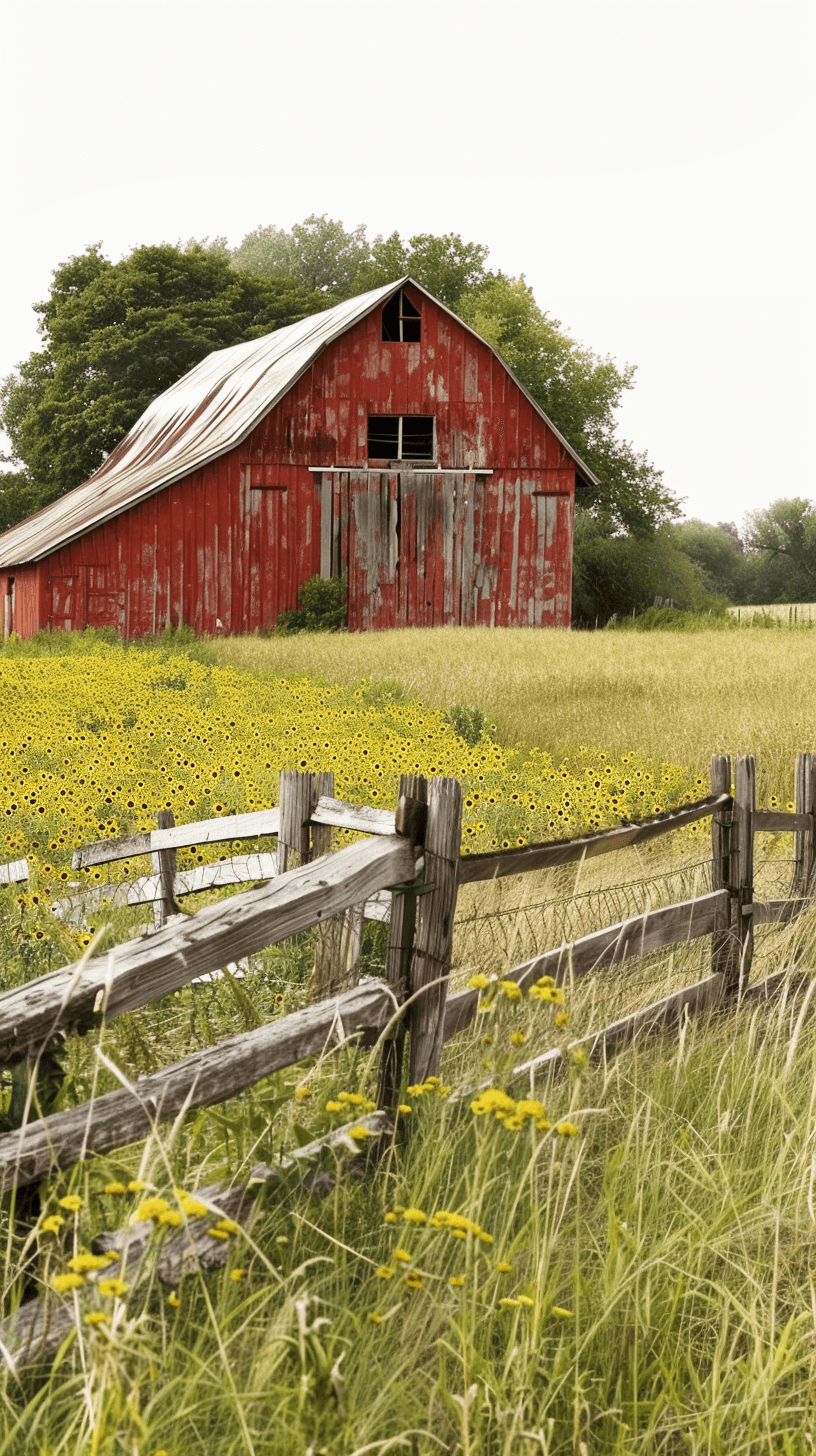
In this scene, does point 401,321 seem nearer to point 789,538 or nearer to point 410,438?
point 410,438

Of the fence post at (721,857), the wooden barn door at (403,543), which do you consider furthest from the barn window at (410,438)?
the fence post at (721,857)

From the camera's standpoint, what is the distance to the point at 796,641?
70.5 ft

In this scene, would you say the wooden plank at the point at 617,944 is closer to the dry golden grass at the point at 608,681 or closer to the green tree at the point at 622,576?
the dry golden grass at the point at 608,681

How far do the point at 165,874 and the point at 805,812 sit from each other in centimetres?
303

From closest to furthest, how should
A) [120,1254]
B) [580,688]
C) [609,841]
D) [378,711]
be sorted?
[120,1254]
[609,841]
[378,711]
[580,688]

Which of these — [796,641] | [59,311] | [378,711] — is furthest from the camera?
[59,311]

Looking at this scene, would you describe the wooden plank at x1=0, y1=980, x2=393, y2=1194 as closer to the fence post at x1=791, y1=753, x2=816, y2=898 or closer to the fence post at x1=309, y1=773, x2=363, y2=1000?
the fence post at x1=309, y1=773, x2=363, y2=1000

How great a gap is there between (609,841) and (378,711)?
881cm

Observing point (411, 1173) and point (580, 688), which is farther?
point (580, 688)

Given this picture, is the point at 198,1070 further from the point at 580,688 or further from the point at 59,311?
the point at 59,311

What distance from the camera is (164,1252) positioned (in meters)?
2.59

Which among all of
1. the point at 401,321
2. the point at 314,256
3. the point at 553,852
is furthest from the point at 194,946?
the point at 314,256

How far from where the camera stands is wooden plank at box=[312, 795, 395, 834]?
14.6 feet

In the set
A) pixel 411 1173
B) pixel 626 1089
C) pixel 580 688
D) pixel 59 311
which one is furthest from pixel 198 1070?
pixel 59 311
